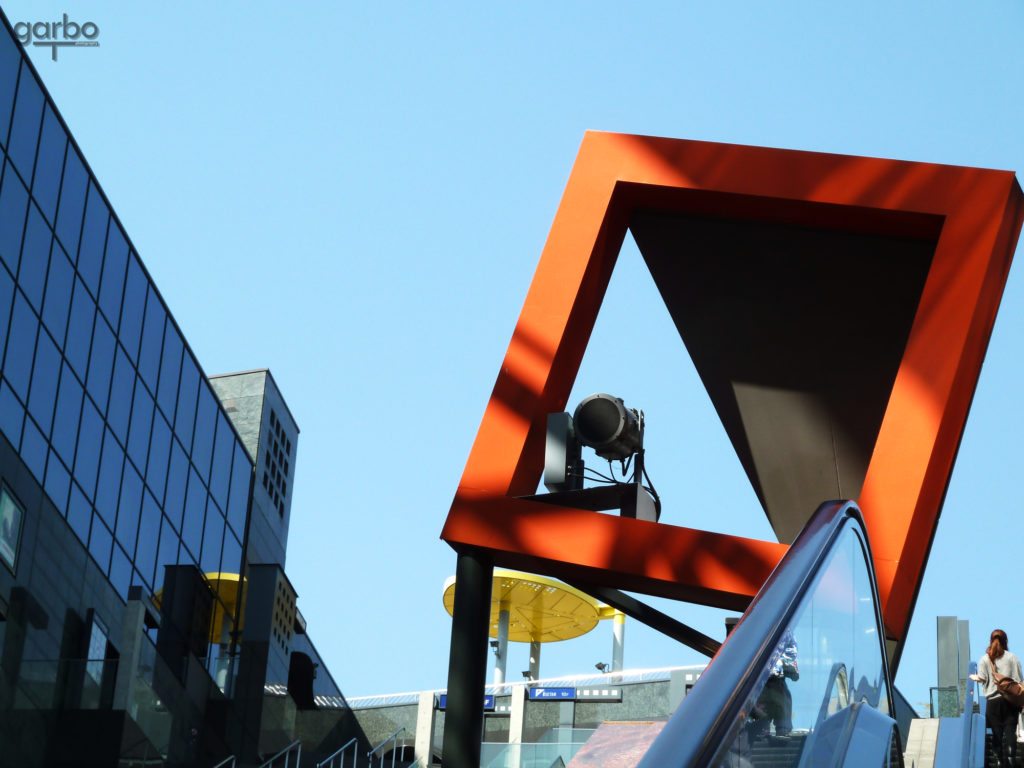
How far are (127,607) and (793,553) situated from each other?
758 inches

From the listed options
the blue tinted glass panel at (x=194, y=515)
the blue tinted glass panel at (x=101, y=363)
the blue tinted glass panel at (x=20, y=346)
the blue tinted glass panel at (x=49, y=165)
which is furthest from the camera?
the blue tinted glass panel at (x=194, y=515)

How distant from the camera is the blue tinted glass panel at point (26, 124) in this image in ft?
60.4

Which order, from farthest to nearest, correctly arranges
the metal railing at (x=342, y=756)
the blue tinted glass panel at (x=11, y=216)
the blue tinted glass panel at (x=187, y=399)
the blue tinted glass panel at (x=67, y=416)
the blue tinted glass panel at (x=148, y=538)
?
the blue tinted glass panel at (x=187, y=399)
the metal railing at (x=342, y=756)
the blue tinted glass panel at (x=148, y=538)
the blue tinted glass panel at (x=67, y=416)
the blue tinted glass panel at (x=11, y=216)

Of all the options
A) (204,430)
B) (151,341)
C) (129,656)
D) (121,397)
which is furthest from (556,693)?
(121,397)

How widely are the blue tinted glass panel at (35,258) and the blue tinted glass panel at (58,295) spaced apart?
206mm

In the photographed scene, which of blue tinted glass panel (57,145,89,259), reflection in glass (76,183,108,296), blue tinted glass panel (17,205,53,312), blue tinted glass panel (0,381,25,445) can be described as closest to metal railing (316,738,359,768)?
blue tinted glass panel (0,381,25,445)

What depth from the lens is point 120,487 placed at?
2223 cm

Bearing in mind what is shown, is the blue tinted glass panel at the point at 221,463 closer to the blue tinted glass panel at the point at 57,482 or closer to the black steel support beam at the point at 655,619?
the blue tinted glass panel at the point at 57,482

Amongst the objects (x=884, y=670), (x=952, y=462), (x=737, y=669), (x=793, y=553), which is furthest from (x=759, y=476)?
(x=737, y=669)

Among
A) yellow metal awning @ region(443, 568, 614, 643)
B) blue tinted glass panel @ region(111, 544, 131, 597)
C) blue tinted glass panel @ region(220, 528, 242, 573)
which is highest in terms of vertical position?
yellow metal awning @ region(443, 568, 614, 643)

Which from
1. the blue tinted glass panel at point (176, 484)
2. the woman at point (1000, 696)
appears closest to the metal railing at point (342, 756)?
the blue tinted glass panel at point (176, 484)

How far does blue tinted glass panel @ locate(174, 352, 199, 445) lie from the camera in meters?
25.4

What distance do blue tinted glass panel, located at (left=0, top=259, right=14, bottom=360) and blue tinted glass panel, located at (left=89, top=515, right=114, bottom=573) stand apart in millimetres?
4331

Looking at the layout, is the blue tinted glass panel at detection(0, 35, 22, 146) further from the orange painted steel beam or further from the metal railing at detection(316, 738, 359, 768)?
the metal railing at detection(316, 738, 359, 768)
